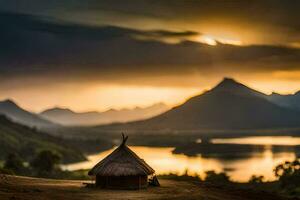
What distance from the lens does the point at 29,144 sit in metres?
171

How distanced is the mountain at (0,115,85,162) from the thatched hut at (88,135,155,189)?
109 m

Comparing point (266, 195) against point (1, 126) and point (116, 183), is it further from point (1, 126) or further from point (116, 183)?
point (1, 126)

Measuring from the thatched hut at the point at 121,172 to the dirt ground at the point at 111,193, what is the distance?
1.20m

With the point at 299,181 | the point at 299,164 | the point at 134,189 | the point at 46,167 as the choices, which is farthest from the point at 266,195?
the point at 46,167

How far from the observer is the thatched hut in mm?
41938

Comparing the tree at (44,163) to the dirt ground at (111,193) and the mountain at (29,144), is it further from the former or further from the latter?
the mountain at (29,144)

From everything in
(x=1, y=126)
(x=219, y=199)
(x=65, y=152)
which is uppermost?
(x=1, y=126)

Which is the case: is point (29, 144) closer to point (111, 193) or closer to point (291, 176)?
point (291, 176)

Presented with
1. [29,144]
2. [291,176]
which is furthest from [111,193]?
[29,144]

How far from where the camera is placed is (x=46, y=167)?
88.8 m

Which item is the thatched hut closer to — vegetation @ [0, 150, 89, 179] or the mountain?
vegetation @ [0, 150, 89, 179]

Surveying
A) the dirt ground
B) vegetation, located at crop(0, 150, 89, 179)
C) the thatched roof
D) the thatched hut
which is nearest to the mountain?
vegetation, located at crop(0, 150, 89, 179)

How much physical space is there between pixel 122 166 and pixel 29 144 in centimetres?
13369

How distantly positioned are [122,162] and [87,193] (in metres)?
4.97
